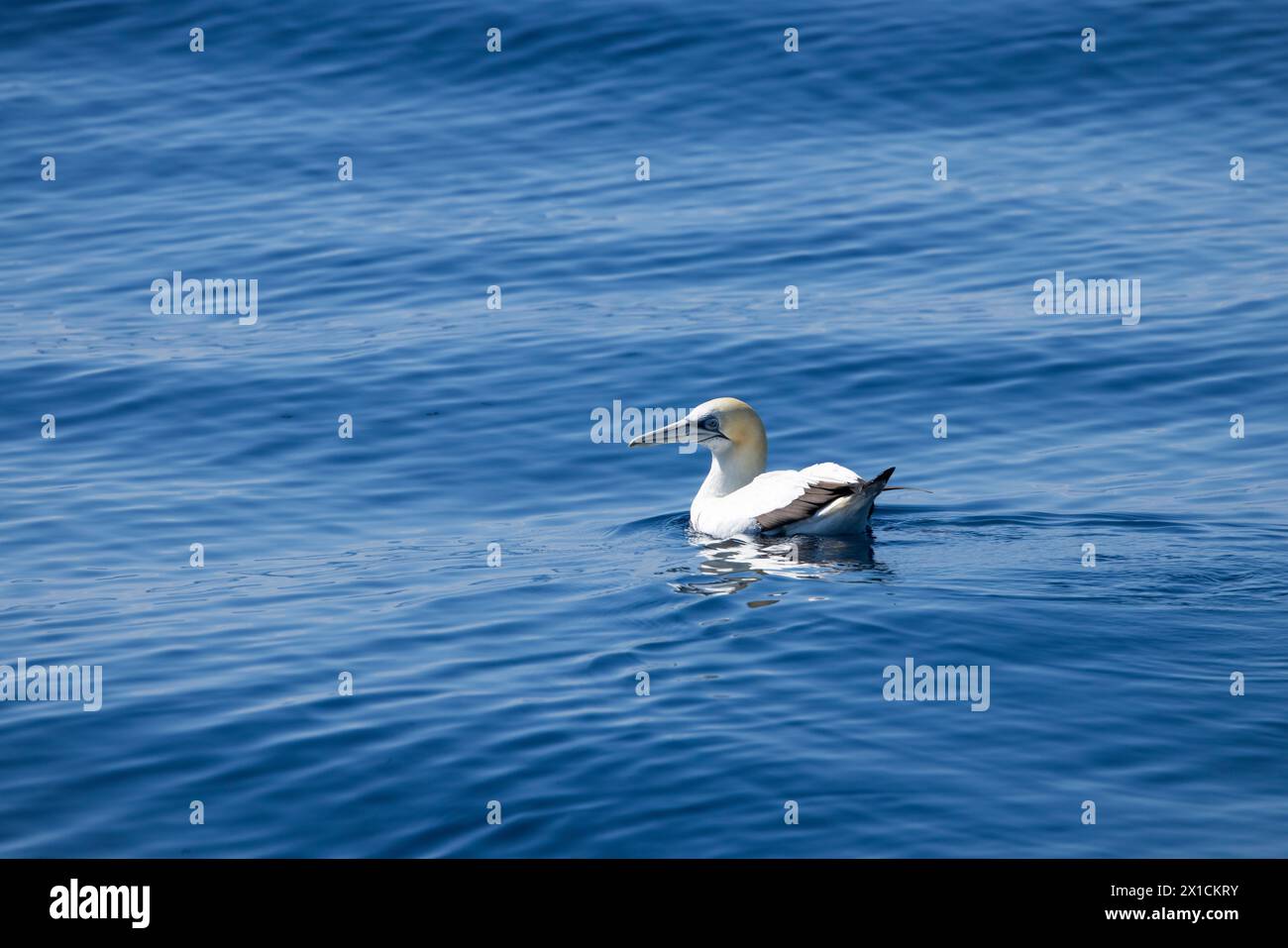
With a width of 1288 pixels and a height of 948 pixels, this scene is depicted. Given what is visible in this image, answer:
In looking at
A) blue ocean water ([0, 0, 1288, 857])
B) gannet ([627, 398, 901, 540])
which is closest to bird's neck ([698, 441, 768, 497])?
gannet ([627, 398, 901, 540])

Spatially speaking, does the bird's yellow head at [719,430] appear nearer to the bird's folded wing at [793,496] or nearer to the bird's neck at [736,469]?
the bird's neck at [736,469]

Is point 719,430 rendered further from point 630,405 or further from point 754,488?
point 630,405

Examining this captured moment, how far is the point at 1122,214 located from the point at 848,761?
48.5ft

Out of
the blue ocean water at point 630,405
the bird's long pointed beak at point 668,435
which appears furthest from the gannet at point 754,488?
the blue ocean water at point 630,405

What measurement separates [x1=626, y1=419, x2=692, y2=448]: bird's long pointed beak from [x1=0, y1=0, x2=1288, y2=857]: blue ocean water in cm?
78

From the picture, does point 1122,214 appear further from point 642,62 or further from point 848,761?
point 848,761

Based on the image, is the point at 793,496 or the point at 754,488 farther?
the point at 754,488

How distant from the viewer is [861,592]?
11312 mm

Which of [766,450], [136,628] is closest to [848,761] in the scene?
[136,628]

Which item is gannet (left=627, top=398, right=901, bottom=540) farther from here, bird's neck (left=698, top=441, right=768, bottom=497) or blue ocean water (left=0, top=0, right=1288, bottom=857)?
blue ocean water (left=0, top=0, right=1288, bottom=857)

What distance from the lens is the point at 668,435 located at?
47.7 ft

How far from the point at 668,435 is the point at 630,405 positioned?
2.09m

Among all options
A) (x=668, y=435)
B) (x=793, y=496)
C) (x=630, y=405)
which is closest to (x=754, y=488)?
(x=793, y=496)

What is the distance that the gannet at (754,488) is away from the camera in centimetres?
1280
